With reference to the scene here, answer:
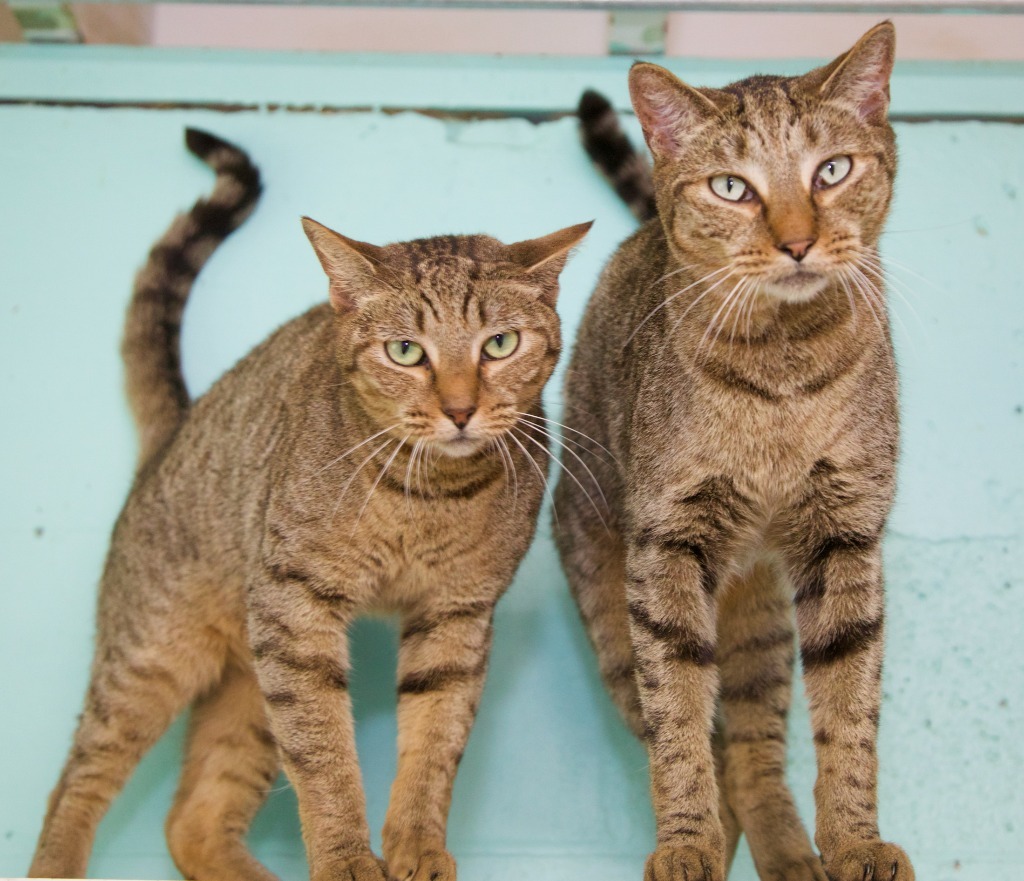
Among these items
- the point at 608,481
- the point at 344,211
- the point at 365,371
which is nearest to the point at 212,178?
the point at 344,211

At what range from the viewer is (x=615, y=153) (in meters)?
2.94

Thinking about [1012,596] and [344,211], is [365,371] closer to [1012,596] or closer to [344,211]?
[344,211]

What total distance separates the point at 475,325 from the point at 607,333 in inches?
19.6

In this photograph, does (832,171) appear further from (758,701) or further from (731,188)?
(758,701)

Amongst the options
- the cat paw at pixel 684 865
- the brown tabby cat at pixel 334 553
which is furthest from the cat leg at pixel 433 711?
the cat paw at pixel 684 865

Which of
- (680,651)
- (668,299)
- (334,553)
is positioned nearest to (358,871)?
(334,553)

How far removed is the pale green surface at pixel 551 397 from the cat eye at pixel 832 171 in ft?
3.47

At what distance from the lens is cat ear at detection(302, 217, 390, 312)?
82.7 inches

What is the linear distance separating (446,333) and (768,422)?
62 centimetres

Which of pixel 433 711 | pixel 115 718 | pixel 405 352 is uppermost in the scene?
pixel 405 352

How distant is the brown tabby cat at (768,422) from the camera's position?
6.23 feet

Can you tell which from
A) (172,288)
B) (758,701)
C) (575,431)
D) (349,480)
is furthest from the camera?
(172,288)

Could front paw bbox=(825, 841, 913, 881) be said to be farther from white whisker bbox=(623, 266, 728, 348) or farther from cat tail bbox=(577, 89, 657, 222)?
cat tail bbox=(577, 89, 657, 222)

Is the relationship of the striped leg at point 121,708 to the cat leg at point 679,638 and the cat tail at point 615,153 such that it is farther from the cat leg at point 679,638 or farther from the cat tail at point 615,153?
the cat tail at point 615,153
